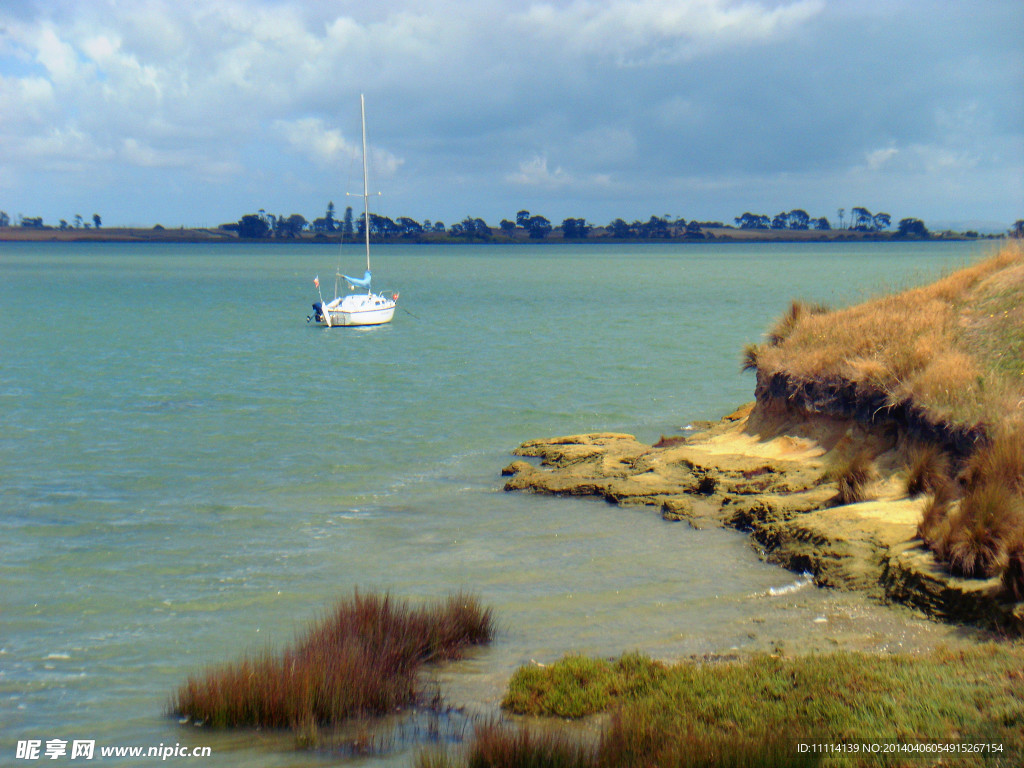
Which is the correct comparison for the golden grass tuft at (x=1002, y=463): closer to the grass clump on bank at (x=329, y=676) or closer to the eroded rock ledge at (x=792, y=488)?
the eroded rock ledge at (x=792, y=488)

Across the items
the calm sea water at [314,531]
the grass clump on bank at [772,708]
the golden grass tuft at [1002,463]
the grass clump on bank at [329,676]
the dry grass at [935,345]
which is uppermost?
the dry grass at [935,345]

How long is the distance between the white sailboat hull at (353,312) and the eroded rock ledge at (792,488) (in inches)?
1167

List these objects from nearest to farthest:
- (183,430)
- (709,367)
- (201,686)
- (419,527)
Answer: (201,686) < (419,527) < (183,430) < (709,367)

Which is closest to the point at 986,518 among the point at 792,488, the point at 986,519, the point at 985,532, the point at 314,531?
the point at 986,519

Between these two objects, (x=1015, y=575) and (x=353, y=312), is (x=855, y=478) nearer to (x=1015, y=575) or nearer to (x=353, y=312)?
(x=1015, y=575)

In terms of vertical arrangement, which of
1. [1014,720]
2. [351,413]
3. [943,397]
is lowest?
[351,413]

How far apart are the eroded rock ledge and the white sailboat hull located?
97.3 ft

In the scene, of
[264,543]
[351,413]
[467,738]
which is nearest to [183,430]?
[351,413]

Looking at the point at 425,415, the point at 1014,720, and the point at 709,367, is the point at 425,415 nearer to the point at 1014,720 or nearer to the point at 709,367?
the point at 709,367

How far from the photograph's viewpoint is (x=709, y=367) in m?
29.3

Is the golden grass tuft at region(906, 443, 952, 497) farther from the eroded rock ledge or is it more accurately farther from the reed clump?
the reed clump

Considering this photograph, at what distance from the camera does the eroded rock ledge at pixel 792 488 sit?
27.0 feet

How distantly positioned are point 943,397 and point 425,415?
12.8 m

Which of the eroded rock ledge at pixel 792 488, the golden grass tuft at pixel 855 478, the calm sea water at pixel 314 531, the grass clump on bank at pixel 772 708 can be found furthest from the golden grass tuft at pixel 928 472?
the grass clump on bank at pixel 772 708
